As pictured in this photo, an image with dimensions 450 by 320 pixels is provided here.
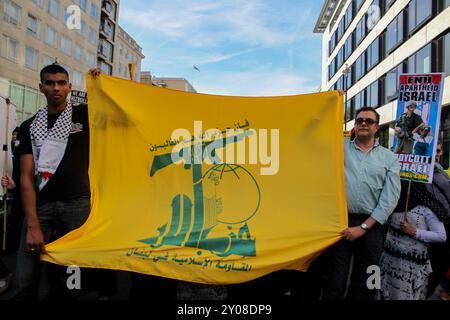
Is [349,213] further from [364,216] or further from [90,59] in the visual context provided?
[90,59]

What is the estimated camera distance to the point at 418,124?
332 centimetres

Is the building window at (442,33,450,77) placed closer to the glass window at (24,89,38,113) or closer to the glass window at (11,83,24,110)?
the glass window at (11,83,24,110)

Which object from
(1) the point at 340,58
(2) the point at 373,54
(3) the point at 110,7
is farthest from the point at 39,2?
(1) the point at 340,58

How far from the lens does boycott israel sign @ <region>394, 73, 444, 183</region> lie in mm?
3186

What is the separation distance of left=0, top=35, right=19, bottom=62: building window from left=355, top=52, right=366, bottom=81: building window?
26608mm

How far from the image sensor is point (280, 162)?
9.96ft

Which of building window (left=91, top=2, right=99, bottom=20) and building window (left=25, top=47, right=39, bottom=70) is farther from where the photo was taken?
building window (left=91, top=2, right=99, bottom=20)

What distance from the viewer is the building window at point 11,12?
86.8 feet

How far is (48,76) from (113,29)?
52.7 metres

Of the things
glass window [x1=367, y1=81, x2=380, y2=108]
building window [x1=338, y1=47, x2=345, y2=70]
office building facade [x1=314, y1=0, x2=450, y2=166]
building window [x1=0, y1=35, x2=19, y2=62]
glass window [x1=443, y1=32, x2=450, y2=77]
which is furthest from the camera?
building window [x1=338, y1=47, x2=345, y2=70]

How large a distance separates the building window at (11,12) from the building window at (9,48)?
131 centimetres

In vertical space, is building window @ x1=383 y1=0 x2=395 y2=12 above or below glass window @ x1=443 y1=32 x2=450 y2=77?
above

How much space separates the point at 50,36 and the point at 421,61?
30058 mm
